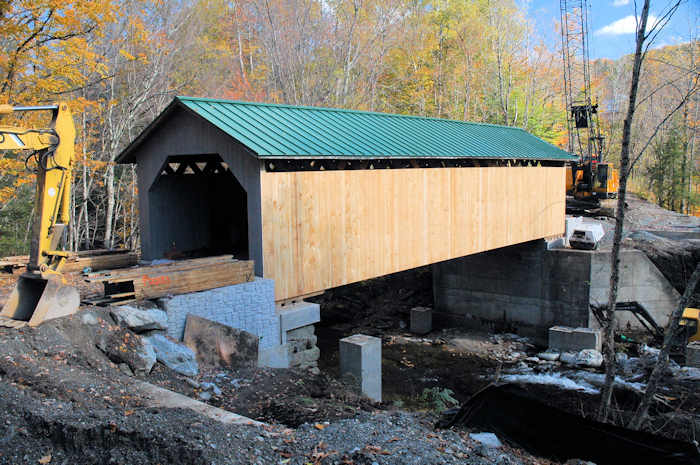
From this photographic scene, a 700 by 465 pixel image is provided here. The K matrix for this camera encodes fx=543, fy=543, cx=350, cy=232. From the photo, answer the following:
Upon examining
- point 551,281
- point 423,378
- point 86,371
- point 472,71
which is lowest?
point 423,378

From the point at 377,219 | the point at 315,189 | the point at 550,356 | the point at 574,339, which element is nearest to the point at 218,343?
the point at 315,189

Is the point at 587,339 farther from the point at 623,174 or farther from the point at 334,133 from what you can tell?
the point at 623,174

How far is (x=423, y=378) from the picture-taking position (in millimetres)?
16047

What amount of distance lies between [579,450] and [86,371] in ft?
20.5

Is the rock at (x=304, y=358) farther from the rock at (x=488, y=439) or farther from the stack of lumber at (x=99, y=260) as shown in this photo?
the rock at (x=488, y=439)

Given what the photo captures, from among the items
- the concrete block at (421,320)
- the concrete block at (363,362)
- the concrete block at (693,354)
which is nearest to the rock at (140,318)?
the concrete block at (363,362)

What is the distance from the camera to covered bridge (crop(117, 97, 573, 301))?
Answer: 10.3 metres

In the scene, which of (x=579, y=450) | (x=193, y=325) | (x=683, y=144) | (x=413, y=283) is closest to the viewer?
(x=579, y=450)

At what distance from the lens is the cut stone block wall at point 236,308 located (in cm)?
912

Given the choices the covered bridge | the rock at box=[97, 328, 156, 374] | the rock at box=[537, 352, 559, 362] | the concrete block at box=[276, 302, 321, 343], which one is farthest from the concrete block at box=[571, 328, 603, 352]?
the rock at box=[97, 328, 156, 374]

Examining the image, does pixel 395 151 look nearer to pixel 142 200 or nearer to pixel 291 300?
pixel 291 300

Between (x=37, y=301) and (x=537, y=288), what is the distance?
1661cm

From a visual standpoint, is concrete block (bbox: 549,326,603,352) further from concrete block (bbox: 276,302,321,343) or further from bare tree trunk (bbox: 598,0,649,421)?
bare tree trunk (bbox: 598,0,649,421)

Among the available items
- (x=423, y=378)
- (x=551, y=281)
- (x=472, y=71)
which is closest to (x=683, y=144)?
(x=472, y=71)
